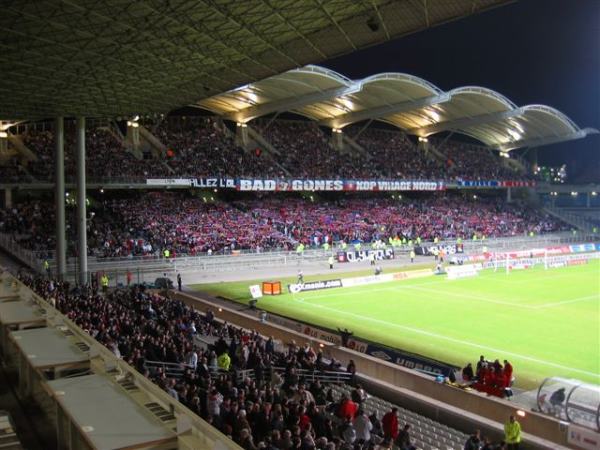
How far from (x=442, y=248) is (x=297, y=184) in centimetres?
1533

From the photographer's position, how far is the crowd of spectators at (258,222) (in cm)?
4209

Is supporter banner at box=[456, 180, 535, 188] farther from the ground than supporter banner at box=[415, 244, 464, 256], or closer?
farther from the ground

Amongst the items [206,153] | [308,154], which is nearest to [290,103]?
[206,153]

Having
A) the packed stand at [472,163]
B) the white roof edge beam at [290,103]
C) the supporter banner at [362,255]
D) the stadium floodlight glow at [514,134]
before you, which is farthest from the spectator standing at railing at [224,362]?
the stadium floodlight glow at [514,134]

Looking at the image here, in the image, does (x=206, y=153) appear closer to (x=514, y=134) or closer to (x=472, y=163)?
(x=472, y=163)

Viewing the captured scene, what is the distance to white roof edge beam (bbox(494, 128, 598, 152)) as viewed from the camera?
76.6 metres

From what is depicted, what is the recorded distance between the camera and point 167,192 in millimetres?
56281

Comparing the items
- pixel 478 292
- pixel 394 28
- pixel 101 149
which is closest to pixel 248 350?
pixel 394 28

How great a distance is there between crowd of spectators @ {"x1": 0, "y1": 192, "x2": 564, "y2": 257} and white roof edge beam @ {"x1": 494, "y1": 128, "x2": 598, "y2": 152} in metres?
10.1

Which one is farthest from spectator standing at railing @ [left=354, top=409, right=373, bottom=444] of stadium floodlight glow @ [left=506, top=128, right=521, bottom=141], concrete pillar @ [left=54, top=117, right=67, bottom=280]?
stadium floodlight glow @ [left=506, top=128, right=521, bottom=141]

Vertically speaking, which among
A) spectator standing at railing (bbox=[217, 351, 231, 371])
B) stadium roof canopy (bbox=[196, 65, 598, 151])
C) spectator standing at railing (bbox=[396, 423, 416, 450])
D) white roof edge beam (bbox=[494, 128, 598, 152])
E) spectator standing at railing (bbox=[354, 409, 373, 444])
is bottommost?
spectator standing at railing (bbox=[396, 423, 416, 450])

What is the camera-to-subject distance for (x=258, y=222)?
176 ft

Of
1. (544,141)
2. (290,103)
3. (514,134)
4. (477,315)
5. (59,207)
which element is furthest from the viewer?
(514,134)

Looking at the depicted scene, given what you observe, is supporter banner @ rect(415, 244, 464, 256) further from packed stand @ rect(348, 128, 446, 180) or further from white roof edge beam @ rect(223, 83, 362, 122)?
white roof edge beam @ rect(223, 83, 362, 122)
